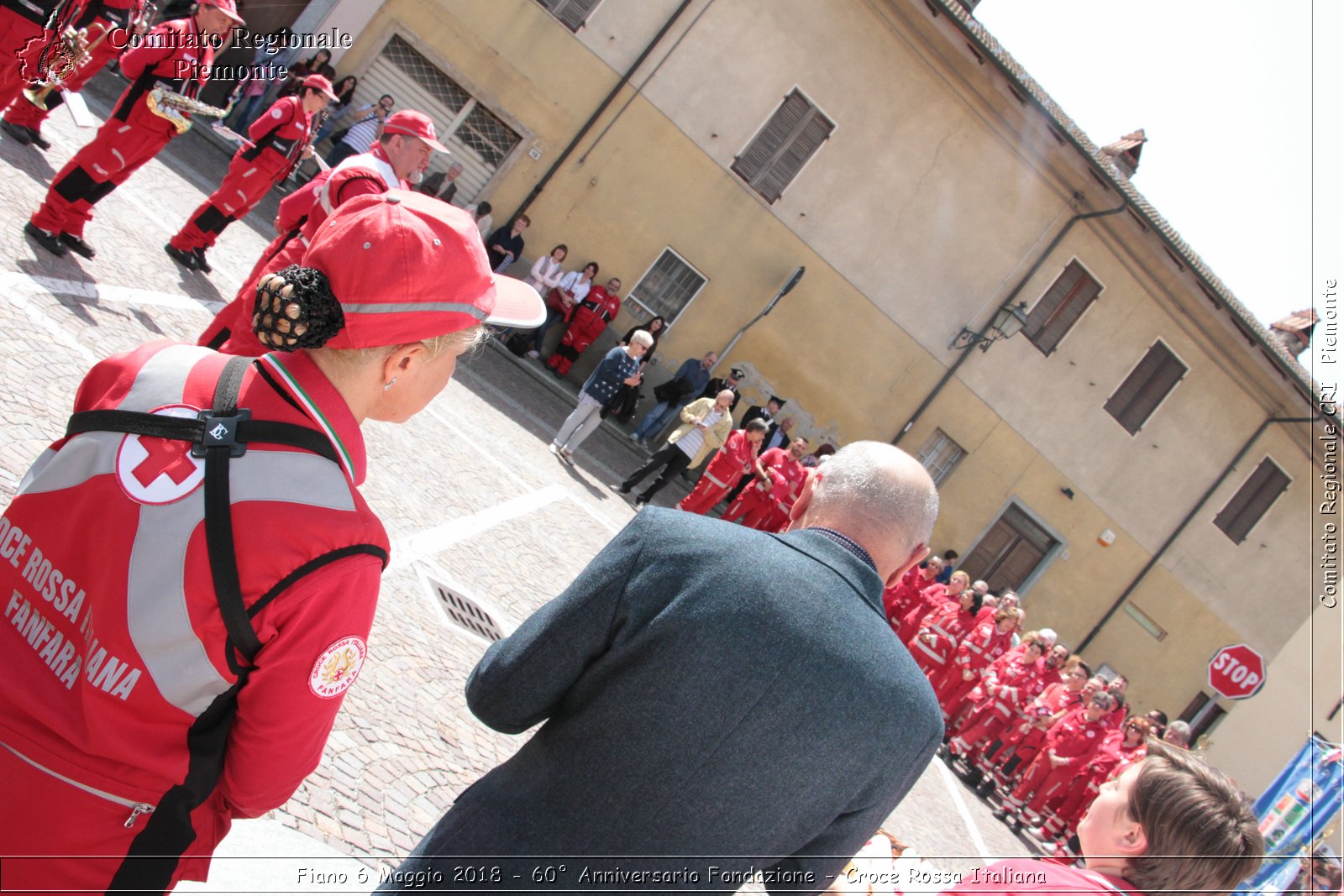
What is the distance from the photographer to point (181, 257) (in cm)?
852

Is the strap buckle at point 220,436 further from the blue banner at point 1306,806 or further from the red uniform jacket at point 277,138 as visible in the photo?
the blue banner at point 1306,806

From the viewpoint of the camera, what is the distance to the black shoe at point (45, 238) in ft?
21.7

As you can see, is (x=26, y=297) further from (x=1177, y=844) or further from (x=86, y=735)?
(x=1177, y=844)

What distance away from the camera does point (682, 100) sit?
18078 mm

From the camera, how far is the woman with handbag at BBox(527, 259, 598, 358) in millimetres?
17516

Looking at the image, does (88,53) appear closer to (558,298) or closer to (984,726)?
(558,298)

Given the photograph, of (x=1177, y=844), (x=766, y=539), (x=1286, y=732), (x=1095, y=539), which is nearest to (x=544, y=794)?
(x=766, y=539)

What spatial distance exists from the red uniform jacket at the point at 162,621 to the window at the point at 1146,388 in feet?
71.4

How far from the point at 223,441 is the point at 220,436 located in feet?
0.04

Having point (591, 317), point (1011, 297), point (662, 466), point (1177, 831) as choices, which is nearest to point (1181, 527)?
point (1011, 297)

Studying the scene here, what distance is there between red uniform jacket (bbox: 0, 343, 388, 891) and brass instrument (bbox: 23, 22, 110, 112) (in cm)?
700

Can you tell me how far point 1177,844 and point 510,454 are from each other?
847 centimetres

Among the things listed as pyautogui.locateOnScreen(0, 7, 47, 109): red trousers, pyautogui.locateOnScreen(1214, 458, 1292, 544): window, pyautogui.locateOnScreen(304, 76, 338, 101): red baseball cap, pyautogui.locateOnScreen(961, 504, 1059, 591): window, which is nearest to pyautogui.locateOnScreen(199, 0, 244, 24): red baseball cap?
pyautogui.locateOnScreen(0, 7, 47, 109): red trousers

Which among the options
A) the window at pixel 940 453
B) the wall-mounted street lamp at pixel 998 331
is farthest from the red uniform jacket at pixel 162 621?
the window at pixel 940 453
